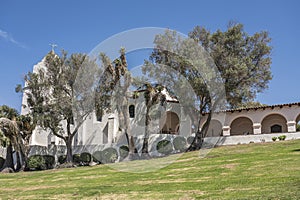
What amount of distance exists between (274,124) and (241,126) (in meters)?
3.70

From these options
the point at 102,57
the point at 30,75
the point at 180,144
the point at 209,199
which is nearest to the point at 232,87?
the point at 180,144

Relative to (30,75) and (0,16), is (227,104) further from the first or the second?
(0,16)

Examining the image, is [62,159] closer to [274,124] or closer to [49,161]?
[49,161]

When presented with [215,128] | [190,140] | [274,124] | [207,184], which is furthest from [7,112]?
[274,124]

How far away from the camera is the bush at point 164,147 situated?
3033 cm

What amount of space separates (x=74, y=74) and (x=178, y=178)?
1892 centimetres

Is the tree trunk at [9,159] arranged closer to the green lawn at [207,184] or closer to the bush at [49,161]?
the bush at [49,161]

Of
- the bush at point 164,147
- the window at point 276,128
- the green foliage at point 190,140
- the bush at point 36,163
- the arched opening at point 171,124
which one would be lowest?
the bush at point 36,163

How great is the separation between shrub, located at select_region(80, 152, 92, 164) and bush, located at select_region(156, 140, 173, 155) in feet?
21.1

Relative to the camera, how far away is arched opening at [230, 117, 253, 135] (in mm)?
39622

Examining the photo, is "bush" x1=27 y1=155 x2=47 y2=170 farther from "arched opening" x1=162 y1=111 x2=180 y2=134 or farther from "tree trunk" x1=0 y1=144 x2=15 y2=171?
"arched opening" x1=162 y1=111 x2=180 y2=134

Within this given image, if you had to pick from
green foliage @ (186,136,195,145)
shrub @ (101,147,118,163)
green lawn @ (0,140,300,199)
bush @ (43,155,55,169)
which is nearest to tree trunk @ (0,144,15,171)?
bush @ (43,155,55,169)

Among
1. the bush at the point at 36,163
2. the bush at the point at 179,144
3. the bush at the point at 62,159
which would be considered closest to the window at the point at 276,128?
the bush at the point at 179,144

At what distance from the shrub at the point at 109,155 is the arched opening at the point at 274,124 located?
17.5 meters
